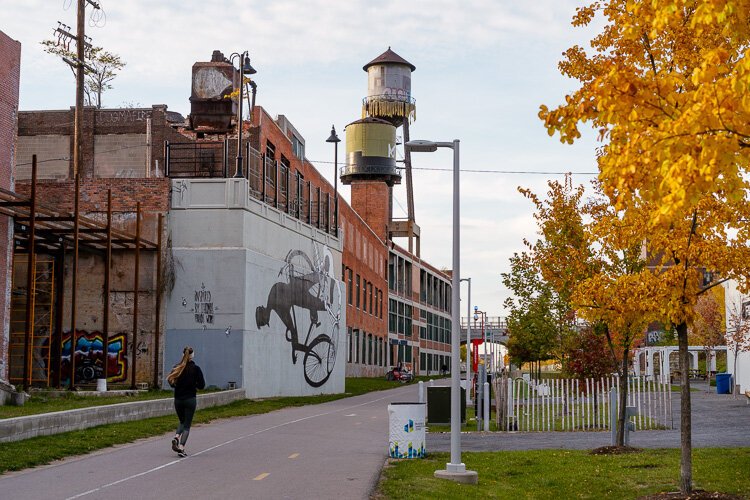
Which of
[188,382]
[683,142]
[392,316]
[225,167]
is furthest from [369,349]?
[683,142]

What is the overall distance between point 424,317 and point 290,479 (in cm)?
9763

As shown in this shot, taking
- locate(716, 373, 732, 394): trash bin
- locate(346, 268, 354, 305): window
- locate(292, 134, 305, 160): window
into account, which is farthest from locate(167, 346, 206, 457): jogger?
locate(346, 268, 354, 305): window

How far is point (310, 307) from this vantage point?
46875mm

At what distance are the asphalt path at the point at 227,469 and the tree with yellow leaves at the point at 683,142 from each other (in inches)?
209

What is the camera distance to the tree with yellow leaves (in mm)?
8305

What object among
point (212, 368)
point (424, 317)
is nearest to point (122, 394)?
point (212, 368)

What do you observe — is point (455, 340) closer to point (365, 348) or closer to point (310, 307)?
point (310, 307)

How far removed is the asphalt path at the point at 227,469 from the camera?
1312cm

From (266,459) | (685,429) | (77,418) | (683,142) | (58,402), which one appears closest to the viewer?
(683,142)

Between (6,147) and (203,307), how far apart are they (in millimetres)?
11168

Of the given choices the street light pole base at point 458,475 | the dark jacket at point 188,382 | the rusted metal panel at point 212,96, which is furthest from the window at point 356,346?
the street light pole base at point 458,475

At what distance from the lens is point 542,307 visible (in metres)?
50.0

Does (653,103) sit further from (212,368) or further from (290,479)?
(212,368)

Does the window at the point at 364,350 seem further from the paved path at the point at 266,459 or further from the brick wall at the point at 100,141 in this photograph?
the paved path at the point at 266,459
